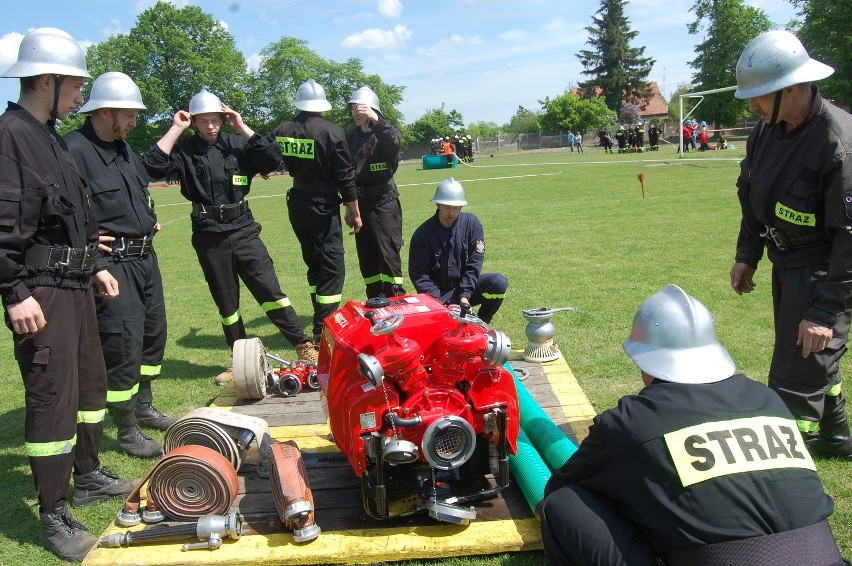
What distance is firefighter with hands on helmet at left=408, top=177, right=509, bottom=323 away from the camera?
570 centimetres

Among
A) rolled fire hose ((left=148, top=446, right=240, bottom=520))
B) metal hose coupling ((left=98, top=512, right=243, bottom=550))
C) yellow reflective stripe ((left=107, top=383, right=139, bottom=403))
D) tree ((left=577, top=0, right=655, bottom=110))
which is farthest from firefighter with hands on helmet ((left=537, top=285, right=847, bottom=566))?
tree ((left=577, top=0, right=655, bottom=110))

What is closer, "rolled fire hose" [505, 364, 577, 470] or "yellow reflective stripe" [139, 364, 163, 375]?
"rolled fire hose" [505, 364, 577, 470]

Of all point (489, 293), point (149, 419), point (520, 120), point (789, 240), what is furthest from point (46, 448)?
point (520, 120)

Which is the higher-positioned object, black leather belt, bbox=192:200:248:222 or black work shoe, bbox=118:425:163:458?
black leather belt, bbox=192:200:248:222

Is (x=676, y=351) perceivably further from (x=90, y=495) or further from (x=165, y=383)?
(x=165, y=383)

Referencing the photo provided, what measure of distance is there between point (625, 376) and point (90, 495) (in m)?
4.00

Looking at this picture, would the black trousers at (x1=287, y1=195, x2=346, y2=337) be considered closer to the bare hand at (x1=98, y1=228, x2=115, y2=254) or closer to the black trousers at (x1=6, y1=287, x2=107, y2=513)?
the bare hand at (x1=98, y1=228, x2=115, y2=254)

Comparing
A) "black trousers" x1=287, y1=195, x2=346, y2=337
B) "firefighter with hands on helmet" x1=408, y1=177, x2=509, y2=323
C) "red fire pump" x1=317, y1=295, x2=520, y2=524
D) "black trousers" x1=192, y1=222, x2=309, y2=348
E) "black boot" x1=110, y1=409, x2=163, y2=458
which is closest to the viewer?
"red fire pump" x1=317, y1=295, x2=520, y2=524

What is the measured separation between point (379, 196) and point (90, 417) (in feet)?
12.5

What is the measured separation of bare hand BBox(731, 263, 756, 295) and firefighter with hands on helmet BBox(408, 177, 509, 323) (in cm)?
198

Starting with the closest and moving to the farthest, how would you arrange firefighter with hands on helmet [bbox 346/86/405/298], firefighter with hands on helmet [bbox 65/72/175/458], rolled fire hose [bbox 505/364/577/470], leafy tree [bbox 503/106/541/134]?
rolled fire hose [bbox 505/364/577/470]
firefighter with hands on helmet [bbox 65/72/175/458]
firefighter with hands on helmet [bbox 346/86/405/298]
leafy tree [bbox 503/106/541/134]

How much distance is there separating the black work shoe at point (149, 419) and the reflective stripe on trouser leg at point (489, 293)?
2.70m

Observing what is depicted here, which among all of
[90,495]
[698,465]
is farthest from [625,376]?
[90,495]

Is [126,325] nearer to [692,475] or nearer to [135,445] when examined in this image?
[135,445]
